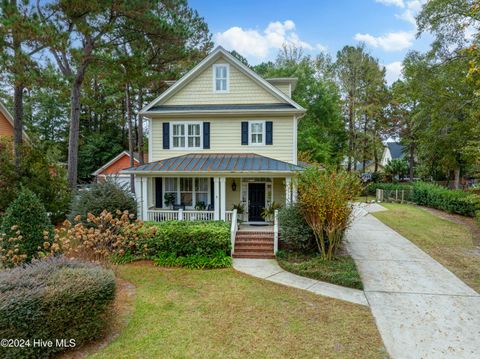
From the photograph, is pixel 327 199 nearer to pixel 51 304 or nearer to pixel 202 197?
pixel 202 197

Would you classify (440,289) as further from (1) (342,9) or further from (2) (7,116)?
(2) (7,116)

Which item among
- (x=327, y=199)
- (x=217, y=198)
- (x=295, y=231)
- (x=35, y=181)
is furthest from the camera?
(x=35, y=181)

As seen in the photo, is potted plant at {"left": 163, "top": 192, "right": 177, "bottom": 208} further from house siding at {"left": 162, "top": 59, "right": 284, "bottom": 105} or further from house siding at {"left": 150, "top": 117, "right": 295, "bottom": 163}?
house siding at {"left": 162, "top": 59, "right": 284, "bottom": 105}

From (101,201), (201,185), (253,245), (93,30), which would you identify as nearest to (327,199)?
(253,245)

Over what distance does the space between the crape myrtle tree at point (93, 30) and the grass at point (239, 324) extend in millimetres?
10431

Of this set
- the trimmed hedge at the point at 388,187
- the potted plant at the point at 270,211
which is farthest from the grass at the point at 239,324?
the trimmed hedge at the point at 388,187

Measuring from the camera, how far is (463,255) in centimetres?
1003

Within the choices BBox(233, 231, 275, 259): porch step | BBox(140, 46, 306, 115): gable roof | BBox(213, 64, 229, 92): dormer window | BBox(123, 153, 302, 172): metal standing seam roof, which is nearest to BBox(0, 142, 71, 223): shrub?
BBox(123, 153, 302, 172): metal standing seam roof

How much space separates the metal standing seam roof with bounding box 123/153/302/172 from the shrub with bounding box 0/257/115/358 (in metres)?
7.23

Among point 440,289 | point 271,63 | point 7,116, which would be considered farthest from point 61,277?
point 271,63

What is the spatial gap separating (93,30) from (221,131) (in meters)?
7.90

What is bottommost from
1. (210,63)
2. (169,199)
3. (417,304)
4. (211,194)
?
(417,304)

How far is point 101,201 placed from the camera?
408 inches

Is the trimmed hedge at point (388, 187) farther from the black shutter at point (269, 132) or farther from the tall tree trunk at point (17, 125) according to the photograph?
the tall tree trunk at point (17, 125)
